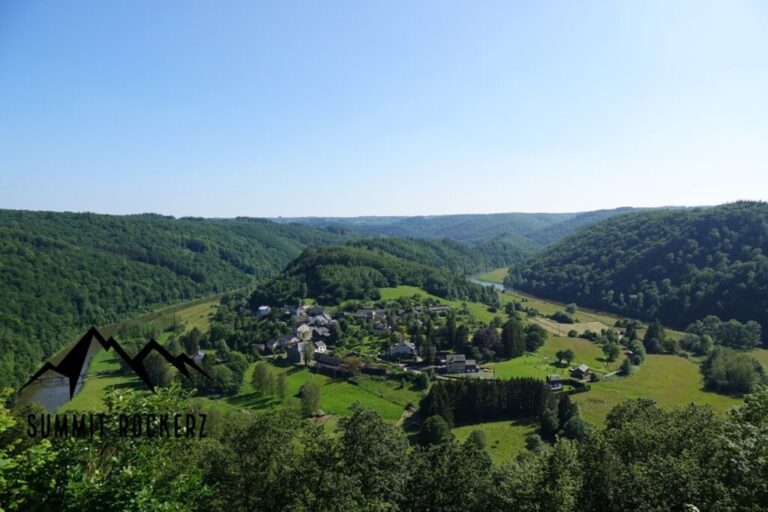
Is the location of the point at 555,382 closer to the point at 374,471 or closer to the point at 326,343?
the point at 326,343

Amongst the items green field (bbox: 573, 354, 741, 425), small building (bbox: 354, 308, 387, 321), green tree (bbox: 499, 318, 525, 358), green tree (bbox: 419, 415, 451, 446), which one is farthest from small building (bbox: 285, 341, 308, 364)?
green field (bbox: 573, 354, 741, 425)

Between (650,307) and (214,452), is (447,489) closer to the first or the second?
(214,452)

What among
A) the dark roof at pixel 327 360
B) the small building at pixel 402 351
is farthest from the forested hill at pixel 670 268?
the dark roof at pixel 327 360

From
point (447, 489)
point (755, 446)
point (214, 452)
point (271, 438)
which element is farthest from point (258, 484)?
point (755, 446)

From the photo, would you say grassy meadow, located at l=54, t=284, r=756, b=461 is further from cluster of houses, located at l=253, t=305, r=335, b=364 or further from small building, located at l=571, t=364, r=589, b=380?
cluster of houses, located at l=253, t=305, r=335, b=364

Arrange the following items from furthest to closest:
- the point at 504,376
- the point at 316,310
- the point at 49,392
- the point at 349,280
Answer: the point at 349,280
the point at 316,310
the point at 504,376
the point at 49,392

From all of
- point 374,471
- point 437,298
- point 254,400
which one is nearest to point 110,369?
point 254,400

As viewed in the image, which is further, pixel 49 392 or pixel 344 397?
pixel 49 392
